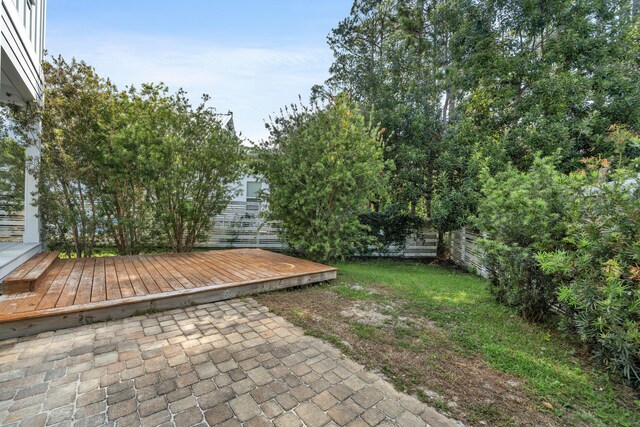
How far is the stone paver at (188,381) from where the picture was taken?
5.43 feet

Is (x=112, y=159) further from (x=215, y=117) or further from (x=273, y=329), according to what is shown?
(x=273, y=329)

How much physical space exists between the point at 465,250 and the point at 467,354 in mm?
A: 5851

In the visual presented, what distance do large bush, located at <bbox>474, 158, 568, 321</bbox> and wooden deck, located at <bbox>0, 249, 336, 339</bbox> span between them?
8.69 ft

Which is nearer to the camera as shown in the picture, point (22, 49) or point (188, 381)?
point (188, 381)

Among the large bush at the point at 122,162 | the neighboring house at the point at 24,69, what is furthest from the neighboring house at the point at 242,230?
the neighboring house at the point at 24,69

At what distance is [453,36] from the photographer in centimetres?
815

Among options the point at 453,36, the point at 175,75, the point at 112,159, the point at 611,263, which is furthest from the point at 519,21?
the point at 112,159

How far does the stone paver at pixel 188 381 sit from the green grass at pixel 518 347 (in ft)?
2.37

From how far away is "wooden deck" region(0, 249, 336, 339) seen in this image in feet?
8.70

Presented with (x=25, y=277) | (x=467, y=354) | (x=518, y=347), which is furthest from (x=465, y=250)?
(x=25, y=277)

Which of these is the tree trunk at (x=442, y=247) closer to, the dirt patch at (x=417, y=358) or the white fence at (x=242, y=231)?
the white fence at (x=242, y=231)

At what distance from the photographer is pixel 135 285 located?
3.54 m

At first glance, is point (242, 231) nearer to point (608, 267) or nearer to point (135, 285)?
point (135, 285)

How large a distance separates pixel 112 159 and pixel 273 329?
176 inches
